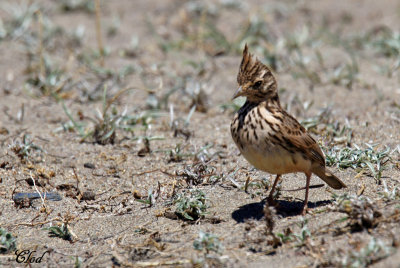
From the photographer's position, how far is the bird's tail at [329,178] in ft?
16.9

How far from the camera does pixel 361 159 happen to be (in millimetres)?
5570

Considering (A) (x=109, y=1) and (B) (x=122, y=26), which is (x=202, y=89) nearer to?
(B) (x=122, y=26)

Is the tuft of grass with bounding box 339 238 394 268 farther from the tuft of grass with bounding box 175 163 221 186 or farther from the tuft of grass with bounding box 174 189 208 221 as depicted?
the tuft of grass with bounding box 175 163 221 186

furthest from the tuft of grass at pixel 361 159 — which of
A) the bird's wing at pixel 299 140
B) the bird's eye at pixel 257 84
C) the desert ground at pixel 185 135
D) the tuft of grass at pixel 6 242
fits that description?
the tuft of grass at pixel 6 242

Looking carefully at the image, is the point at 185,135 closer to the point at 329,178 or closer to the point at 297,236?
the point at 329,178

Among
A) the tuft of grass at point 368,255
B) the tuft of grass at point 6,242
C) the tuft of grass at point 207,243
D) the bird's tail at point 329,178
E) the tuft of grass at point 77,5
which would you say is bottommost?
the tuft of grass at point 6,242

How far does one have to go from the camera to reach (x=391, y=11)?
1089 centimetres

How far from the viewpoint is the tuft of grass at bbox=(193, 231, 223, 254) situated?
4332 mm

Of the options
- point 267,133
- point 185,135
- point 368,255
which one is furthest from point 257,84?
point 185,135

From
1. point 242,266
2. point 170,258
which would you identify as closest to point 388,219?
point 242,266

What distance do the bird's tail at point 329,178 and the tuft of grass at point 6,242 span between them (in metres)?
2.52

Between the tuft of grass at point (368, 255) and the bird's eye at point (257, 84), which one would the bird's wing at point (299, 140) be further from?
the tuft of grass at point (368, 255)

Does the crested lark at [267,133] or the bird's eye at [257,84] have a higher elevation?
the bird's eye at [257,84]

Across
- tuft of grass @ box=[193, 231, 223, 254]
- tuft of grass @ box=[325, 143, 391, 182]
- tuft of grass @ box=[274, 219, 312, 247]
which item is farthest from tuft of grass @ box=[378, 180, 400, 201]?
tuft of grass @ box=[193, 231, 223, 254]
